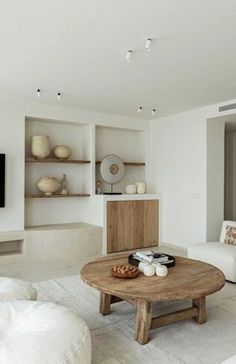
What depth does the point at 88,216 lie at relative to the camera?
564 centimetres

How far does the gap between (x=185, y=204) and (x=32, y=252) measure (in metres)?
2.72

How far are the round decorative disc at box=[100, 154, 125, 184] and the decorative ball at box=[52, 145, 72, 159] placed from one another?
25.6 inches

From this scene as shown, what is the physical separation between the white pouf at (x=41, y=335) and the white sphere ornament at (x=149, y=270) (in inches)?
34.7

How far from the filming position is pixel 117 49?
2.80m

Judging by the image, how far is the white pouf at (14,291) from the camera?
2385mm

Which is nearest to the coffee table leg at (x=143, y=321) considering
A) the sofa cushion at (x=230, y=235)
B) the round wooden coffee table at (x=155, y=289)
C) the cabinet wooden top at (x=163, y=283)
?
the round wooden coffee table at (x=155, y=289)

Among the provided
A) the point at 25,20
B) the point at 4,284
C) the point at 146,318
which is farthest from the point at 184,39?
the point at 4,284

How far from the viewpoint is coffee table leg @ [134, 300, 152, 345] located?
7.65ft

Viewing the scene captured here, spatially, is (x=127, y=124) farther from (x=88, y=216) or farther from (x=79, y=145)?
(x=88, y=216)

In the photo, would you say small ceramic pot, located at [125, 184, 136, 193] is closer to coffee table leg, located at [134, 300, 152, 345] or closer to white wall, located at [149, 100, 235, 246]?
white wall, located at [149, 100, 235, 246]

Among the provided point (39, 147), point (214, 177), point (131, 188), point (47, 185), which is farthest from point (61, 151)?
point (214, 177)

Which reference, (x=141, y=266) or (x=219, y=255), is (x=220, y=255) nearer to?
(x=219, y=255)

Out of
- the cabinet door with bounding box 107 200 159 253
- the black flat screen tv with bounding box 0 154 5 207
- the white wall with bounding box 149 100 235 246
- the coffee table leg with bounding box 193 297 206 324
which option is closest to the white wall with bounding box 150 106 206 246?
the white wall with bounding box 149 100 235 246

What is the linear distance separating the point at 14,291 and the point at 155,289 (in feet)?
3.75
